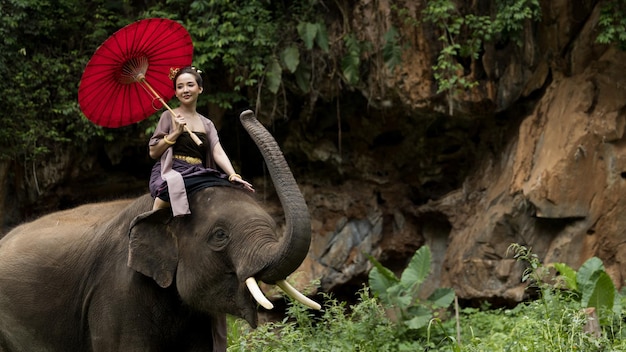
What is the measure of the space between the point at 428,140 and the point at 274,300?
303cm

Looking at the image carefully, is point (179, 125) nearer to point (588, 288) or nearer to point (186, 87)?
point (186, 87)

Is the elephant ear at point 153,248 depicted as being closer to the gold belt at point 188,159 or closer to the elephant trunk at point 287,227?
the gold belt at point 188,159

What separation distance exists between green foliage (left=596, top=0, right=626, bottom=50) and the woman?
5500 mm

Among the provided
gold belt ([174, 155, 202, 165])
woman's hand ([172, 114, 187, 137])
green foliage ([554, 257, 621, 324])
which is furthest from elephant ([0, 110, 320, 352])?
green foliage ([554, 257, 621, 324])

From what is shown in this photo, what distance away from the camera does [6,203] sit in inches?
448

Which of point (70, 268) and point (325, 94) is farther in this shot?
point (325, 94)

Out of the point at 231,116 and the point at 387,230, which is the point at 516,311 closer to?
the point at 387,230

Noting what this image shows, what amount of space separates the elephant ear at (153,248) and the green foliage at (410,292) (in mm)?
4132

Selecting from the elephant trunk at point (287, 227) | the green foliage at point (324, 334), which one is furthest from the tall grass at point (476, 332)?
the elephant trunk at point (287, 227)

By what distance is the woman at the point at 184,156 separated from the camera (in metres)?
4.91

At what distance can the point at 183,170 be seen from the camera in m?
5.04

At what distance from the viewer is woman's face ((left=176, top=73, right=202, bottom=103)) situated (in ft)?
17.0

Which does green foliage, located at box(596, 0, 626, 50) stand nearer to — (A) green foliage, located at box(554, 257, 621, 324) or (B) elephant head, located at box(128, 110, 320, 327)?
(A) green foliage, located at box(554, 257, 621, 324)

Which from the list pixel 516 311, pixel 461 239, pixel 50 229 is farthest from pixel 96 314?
pixel 461 239
